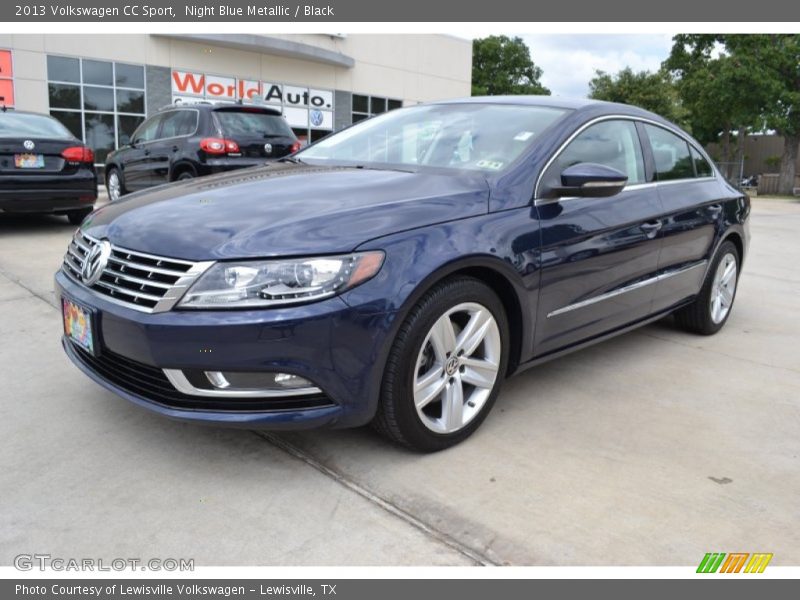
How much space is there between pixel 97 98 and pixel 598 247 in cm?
1792

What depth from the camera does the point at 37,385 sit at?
11.6ft

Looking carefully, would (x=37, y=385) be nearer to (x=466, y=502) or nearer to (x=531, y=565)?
(x=466, y=502)

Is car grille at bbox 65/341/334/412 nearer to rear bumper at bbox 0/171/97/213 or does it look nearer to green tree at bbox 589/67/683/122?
rear bumper at bbox 0/171/97/213

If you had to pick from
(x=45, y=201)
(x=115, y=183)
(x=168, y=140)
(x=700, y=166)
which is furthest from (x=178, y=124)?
(x=700, y=166)

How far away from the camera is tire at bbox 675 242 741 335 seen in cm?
468

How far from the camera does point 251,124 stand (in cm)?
894

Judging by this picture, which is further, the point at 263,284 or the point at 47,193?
the point at 47,193

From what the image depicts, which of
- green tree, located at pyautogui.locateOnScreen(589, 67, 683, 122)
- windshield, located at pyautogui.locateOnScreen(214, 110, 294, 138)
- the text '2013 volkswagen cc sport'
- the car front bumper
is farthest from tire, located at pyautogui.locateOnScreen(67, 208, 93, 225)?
green tree, located at pyautogui.locateOnScreen(589, 67, 683, 122)

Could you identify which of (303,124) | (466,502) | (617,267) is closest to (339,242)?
(466,502)

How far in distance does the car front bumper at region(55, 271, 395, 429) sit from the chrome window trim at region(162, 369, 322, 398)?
0.04 m

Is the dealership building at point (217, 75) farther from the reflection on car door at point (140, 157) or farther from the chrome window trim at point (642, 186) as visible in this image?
the chrome window trim at point (642, 186)

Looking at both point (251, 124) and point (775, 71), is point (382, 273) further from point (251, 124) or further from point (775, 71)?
point (775, 71)

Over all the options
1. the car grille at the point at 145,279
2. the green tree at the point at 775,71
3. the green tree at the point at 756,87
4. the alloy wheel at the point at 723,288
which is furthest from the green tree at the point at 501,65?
the car grille at the point at 145,279

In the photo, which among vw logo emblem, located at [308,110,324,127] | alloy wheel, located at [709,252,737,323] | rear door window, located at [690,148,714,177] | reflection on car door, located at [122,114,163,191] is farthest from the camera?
vw logo emblem, located at [308,110,324,127]
